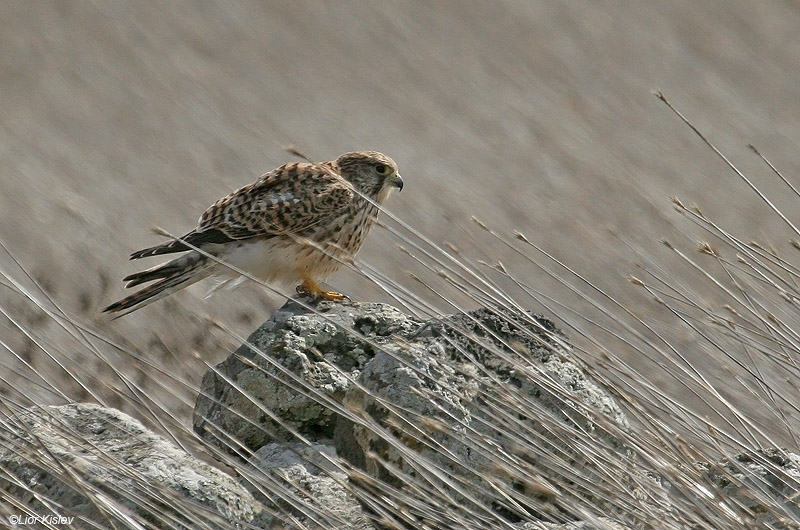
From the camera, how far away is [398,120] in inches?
357

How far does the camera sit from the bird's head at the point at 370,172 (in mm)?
5719

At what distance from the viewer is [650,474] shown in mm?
3270

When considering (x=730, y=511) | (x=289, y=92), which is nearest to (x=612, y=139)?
(x=289, y=92)

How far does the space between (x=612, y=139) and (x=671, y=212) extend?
1259 mm

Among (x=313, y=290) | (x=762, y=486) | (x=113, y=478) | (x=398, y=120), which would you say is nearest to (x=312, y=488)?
(x=113, y=478)

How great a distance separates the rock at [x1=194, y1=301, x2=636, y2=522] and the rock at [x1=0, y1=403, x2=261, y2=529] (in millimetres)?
120

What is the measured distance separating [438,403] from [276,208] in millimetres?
2342

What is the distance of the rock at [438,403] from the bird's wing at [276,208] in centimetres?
133

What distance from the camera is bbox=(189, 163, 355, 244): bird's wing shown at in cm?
546

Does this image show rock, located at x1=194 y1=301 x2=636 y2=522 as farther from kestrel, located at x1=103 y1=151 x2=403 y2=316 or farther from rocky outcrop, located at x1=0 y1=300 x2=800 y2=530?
kestrel, located at x1=103 y1=151 x2=403 y2=316

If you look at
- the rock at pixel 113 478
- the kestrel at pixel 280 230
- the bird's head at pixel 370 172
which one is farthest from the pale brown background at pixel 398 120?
the rock at pixel 113 478

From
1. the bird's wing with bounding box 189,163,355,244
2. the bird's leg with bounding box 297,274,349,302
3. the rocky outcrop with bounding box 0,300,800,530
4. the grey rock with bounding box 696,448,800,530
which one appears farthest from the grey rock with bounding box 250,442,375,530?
the bird's wing with bounding box 189,163,355,244

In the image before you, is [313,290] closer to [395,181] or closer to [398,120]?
[395,181]

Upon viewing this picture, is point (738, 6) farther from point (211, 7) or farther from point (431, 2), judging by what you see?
point (211, 7)
